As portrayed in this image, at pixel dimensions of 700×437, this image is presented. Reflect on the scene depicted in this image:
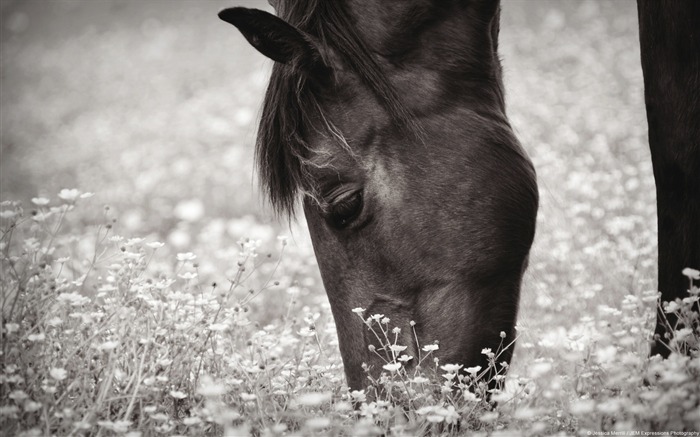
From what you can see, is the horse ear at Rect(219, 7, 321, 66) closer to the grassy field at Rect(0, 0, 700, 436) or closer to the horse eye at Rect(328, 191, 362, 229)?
the grassy field at Rect(0, 0, 700, 436)

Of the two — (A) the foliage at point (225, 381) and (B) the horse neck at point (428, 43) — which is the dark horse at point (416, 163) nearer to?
(B) the horse neck at point (428, 43)

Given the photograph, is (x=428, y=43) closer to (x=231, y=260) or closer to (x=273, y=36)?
(x=273, y=36)

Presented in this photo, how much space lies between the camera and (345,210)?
285 cm

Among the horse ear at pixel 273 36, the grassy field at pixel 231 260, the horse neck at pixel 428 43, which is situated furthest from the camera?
the horse neck at pixel 428 43

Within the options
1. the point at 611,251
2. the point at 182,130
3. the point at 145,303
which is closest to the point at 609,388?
the point at 145,303

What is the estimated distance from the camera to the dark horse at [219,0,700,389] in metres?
2.80

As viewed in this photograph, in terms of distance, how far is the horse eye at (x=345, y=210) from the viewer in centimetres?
285

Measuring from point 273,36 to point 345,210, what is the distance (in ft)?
2.55

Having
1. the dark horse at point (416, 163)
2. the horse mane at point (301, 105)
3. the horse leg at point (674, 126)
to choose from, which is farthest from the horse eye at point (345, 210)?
the horse leg at point (674, 126)

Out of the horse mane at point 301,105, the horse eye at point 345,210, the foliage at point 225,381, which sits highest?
the horse mane at point 301,105

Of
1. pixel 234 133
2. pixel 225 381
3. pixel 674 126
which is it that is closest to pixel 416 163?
pixel 674 126

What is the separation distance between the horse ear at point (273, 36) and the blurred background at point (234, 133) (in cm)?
43

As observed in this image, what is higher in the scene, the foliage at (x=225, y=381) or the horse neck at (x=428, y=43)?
the horse neck at (x=428, y=43)

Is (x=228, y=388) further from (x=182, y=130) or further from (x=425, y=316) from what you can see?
(x=182, y=130)
